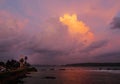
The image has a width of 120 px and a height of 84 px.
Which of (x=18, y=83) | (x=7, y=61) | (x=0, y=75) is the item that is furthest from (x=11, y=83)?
(x=7, y=61)

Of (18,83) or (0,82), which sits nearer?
(0,82)

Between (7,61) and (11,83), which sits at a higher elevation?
(7,61)

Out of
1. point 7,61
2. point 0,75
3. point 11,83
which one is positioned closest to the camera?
point 0,75

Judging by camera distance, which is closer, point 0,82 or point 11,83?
point 0,82

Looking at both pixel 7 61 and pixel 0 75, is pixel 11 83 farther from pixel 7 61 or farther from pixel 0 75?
pixel 7 61

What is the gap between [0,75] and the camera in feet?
178

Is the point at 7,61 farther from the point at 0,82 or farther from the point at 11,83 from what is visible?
the point at 0,82

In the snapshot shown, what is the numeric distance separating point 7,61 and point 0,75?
345 ft

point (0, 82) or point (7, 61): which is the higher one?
point (7, 61)

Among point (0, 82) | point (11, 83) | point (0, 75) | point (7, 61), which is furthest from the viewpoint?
point (7, 61)

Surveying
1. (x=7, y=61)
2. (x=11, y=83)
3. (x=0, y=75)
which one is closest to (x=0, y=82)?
(x=0, y=75)

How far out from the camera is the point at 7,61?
517ft

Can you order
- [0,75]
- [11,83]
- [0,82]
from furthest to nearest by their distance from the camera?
[11,83] → [0,75] → [0,82]

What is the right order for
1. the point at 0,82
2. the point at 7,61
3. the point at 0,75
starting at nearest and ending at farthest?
1. the point at 0,82
2. the point at 0,75
3. the point at 7,61
